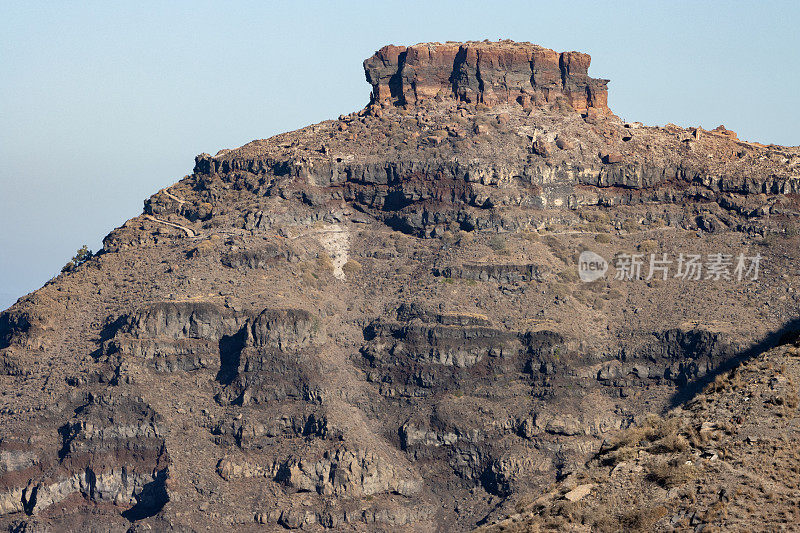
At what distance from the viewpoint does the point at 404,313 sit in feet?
443

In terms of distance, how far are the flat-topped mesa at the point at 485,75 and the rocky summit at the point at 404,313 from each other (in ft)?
0.94

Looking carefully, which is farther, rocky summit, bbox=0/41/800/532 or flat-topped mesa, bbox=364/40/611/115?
flat-topped mesa, bbox=364/40/611/115

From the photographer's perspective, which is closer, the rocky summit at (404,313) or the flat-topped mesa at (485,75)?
the rocky summit at (404,313)

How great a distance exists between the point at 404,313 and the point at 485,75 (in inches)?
1671

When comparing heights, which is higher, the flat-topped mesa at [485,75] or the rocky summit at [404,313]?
the flat-topped mesa at [485,75]

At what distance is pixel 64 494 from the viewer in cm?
12019

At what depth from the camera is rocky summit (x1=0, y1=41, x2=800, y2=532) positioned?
119188mm

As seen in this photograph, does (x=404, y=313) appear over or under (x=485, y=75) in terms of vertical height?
under

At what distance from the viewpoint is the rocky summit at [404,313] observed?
Result: 119m

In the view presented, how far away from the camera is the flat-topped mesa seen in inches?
6570

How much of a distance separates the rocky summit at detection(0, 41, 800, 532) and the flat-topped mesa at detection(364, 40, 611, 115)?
0.29 m

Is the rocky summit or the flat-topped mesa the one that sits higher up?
the flat-topped mesa

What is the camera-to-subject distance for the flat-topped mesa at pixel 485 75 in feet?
547

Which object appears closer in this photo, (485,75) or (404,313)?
(404,313)
